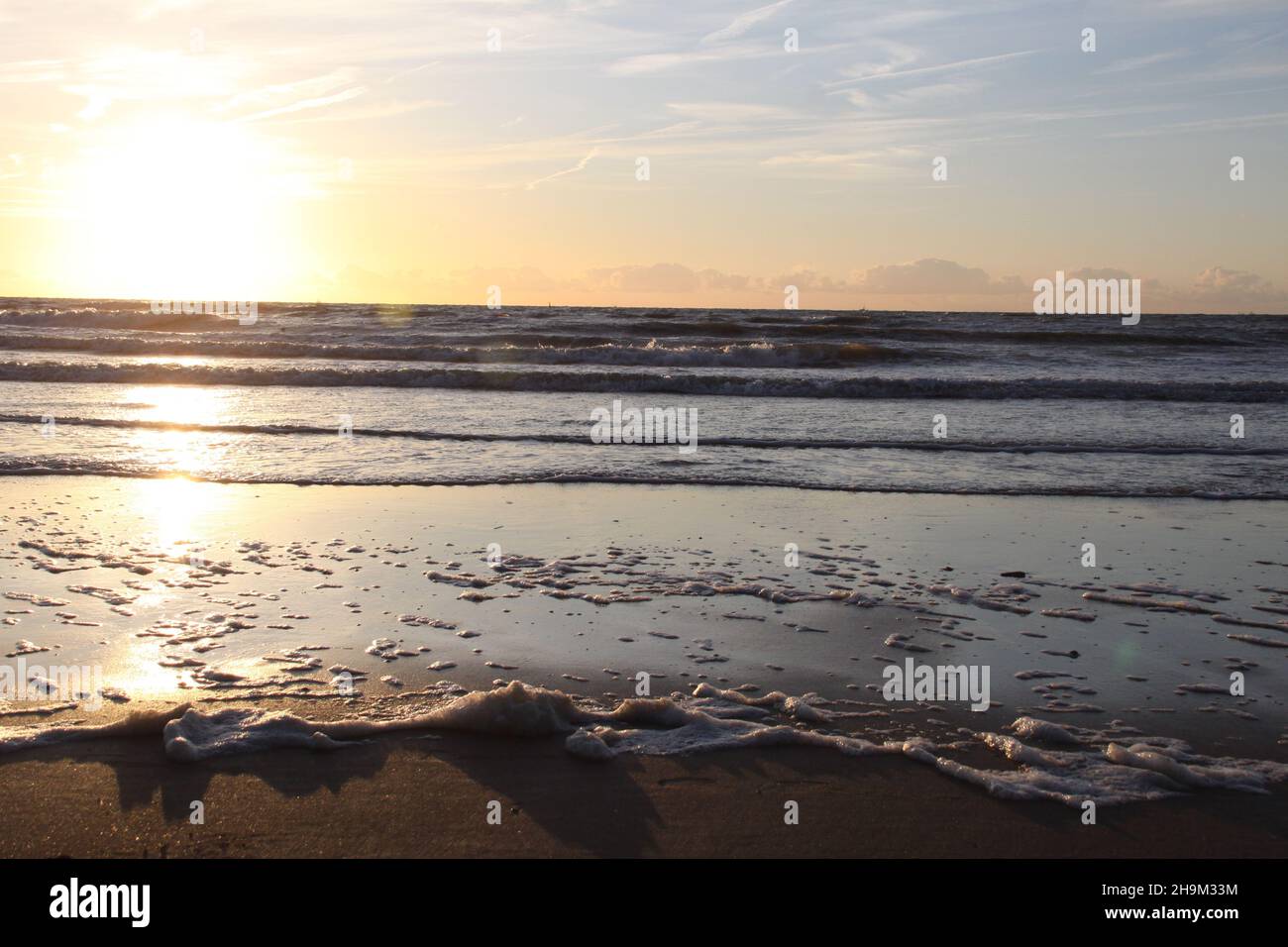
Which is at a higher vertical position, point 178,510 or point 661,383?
point 661,383

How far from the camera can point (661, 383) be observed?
2269cm

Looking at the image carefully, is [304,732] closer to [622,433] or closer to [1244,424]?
[622,433]

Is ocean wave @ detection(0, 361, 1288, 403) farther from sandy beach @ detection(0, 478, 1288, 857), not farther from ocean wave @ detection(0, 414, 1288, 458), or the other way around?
sandy beach @ detection(0, 478, 1288, 857)

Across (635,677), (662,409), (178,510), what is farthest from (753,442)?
(635,677)

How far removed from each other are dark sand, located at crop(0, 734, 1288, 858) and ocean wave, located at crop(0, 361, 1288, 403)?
1727 centimetres

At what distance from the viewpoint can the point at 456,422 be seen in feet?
51.8

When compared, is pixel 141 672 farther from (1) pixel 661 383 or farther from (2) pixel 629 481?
(1) pixel 661 383

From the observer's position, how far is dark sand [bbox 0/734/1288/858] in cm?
363

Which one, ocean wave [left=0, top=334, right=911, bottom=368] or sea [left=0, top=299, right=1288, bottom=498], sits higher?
ocean wave [left=0, top=334, right=911, bottom=368]

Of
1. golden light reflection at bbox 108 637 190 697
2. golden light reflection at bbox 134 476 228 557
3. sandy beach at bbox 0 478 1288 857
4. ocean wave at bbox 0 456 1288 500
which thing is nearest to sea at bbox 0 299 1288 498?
ocean wave at bbox 0 456 1288 500

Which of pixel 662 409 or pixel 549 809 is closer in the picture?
pixel 549 809

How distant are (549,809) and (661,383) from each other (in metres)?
19.1

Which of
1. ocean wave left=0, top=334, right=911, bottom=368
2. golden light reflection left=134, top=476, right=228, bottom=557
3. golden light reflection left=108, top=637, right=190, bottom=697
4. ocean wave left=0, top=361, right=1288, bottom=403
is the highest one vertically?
ocean wave left=0, top=334, right=911, bottom=368
